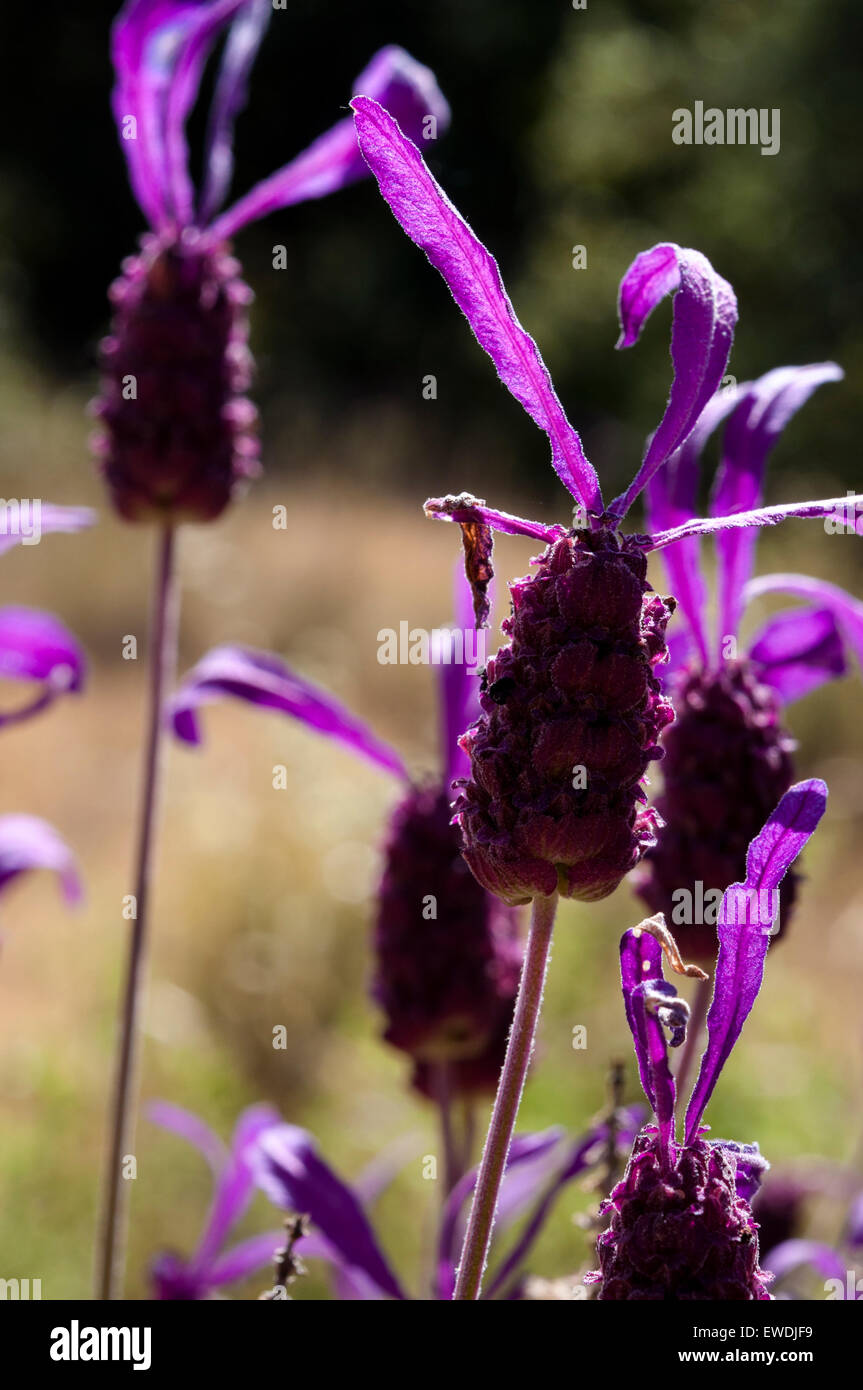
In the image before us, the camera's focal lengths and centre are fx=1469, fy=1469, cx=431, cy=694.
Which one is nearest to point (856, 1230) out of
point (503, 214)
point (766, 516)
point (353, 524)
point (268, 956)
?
point (766, 516)

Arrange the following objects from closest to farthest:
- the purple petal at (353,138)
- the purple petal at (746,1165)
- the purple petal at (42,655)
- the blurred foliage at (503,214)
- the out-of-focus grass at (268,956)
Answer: the purple petal at (746,1165)
the purple petal at (353,138)
the purple petal at (42,655)
the out-of-focus grass at (268,956)
the blurred foliage at (503,214)

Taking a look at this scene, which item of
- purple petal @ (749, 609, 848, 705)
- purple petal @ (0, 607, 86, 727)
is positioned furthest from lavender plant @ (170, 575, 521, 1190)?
purple petal @ (749, 609, 848, 705)

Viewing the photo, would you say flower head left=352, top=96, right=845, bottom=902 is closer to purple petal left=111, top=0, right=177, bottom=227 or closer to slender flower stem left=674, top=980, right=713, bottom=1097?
slender flower stem left=674, top=980, right=713, bottom=1097

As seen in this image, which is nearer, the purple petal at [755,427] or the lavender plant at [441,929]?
the purple petal at [755,427]

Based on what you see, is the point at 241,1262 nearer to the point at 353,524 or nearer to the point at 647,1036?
the point at 647,1036

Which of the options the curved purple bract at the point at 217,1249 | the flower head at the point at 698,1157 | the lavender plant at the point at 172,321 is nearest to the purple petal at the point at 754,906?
the flower head at the point at 698,1157

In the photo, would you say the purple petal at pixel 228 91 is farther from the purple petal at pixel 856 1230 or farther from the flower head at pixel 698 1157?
the purple petal at pixel 856 1230
